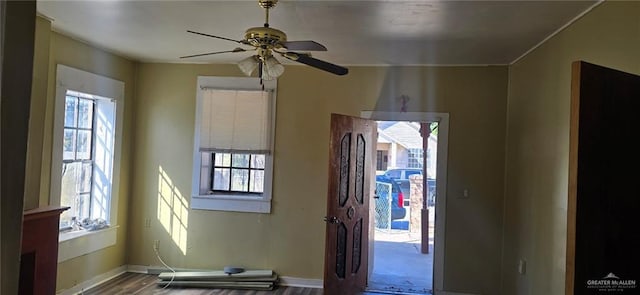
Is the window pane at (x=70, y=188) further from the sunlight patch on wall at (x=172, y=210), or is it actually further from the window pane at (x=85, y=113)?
the sunlight patch on wall at (x=172, y=210)

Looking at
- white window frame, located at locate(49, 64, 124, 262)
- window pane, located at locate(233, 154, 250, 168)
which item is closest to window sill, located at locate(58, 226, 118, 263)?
white window frame, located at locate(49, 64, 124, 262)

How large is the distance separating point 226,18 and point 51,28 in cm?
171

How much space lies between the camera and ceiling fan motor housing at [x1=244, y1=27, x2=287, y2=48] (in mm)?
2389

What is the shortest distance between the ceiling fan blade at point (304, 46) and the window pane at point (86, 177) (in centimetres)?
319

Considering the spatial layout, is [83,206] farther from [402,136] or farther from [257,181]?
[402,136]

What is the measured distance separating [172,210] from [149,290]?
0.96 metres

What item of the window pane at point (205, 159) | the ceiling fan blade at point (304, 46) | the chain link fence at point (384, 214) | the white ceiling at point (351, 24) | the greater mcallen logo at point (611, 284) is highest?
the white ceiling at point (351, 24)

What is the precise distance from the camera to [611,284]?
160 cm

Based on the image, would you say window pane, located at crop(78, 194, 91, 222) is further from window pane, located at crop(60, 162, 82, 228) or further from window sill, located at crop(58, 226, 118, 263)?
window sill, located at crop(58, 226, 118, 263)

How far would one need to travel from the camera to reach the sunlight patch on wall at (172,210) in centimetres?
504

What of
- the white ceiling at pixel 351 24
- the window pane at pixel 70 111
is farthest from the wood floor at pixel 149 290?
the white ceiling at pixel 351 24

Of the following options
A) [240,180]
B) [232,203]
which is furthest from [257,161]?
[232,203]

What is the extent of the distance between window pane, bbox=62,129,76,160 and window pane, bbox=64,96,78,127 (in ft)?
0.26

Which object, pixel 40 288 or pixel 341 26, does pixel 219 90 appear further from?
pixel 40 288
